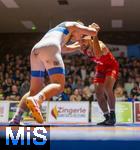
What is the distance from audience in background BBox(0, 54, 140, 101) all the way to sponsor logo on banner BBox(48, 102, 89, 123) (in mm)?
310

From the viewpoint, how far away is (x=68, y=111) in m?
10.7

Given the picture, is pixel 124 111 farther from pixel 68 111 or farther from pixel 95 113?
pixel 68 111

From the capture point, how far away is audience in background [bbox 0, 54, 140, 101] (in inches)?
436

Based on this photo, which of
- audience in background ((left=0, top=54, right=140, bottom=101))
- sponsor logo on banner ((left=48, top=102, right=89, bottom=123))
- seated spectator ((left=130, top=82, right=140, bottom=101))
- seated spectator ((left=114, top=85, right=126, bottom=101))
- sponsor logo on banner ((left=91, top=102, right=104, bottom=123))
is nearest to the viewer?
sponsor logo on banner ((left=91, top=102, right=104, bottom=123))

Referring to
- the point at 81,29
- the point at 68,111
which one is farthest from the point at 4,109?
the point at 81,29

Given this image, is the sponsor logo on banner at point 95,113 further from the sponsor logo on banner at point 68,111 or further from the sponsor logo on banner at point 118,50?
the sponsor logo on banner at point 118,50

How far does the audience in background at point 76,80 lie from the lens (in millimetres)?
11070

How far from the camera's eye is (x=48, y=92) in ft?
13.1

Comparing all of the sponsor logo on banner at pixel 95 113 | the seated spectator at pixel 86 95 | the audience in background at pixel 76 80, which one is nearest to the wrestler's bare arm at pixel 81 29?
the sponsor logo on banner at pixel 95 113

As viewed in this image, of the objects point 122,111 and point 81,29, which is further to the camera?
point 122,111

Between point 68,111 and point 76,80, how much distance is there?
209 cm

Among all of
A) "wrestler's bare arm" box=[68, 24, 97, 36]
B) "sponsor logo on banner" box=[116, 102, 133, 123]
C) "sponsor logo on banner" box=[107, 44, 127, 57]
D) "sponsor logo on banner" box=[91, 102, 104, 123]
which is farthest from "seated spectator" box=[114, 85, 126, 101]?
"wrestler's bare arm" box=[68, 24, 97, 36]

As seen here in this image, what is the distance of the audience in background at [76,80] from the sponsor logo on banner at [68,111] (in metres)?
0.31

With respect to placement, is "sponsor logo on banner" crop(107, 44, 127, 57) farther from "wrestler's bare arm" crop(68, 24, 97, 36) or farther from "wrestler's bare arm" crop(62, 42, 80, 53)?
"wrestler's bare arm" crop(68, 24, 97, 36)
